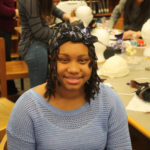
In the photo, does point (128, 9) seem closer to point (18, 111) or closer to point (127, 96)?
point (127, 96)

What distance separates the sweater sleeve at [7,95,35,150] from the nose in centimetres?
20

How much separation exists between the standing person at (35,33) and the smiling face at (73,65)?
3.80 feet

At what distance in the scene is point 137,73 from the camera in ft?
5.65

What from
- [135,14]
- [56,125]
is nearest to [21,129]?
[56,125]

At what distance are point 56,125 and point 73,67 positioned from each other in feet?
0.73

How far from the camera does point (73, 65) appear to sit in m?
0.83

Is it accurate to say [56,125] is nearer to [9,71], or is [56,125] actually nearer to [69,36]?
[69,36]

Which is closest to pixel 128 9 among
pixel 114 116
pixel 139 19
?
pixel 139 19

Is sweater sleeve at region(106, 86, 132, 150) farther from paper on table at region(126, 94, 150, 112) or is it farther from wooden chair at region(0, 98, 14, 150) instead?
wooden chair at region(0, 98, 14, 150)

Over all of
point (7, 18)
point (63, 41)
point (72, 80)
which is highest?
point (7, 18)

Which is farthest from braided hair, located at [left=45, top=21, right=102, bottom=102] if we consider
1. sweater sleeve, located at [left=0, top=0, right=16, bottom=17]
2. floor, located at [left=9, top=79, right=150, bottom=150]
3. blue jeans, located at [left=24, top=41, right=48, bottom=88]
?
sweater sleeve, located at [left=0, top=0, right=16, bottom=17]

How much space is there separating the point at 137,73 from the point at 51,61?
1015 mm

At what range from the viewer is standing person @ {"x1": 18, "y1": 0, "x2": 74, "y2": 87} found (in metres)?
1.89

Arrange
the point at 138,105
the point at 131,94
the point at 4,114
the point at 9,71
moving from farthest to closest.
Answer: the point at 9,71
the point at 4,114
the point at 131,94
the point at 138,105
